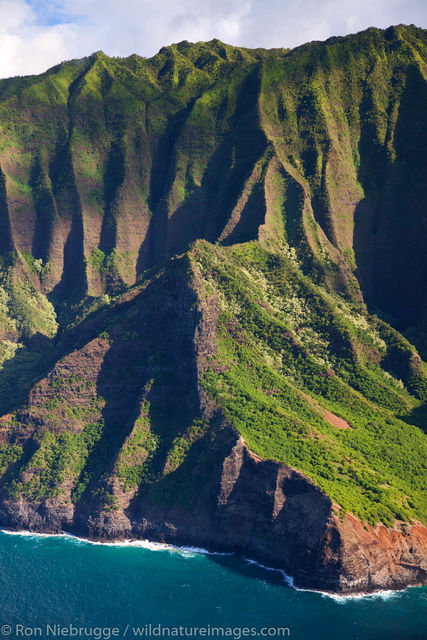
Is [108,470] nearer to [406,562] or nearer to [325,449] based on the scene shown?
[325,449]

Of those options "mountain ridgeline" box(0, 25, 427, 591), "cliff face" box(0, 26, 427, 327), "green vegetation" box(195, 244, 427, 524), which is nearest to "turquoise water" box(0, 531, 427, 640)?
"mountain ridgeline" box(0, 25, 427, 591)

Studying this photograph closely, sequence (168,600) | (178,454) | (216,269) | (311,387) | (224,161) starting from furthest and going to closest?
(224,161) < (216,269) < (311,387) < (178,454) < (168,600)

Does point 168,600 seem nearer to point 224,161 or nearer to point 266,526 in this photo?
point 266,526

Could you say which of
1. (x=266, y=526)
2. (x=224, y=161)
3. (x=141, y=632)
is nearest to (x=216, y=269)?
(x=266, y=526)

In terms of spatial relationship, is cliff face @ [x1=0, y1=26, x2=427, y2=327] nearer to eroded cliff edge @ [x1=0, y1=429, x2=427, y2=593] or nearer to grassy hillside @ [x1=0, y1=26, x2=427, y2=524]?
grassy hillside @ [x1=0, y1=26, x2=427, y2=524]

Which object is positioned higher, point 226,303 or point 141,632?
point 226,303

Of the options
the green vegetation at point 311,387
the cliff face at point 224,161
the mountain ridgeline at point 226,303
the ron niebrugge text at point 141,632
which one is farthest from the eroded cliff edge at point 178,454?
the cliff face at point 224,161
